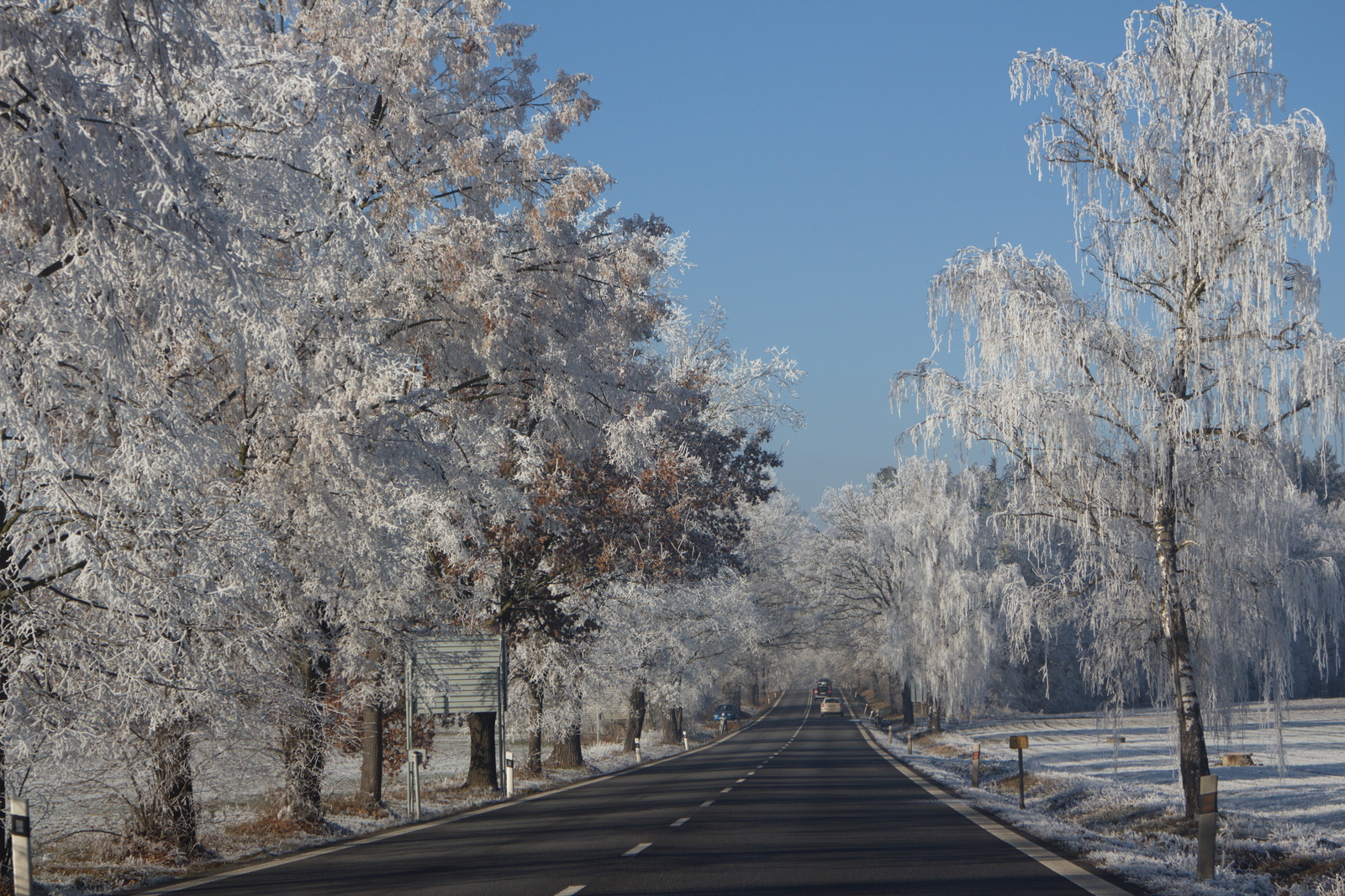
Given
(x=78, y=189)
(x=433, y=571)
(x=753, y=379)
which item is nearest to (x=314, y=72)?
(x=78, y=189)

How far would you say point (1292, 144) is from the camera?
15297 millimetres

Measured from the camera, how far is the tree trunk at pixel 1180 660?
16281 mm

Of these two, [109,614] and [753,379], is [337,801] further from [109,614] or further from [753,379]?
[753,379]

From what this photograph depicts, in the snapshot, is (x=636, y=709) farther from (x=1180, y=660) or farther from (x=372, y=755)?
(x=1180, y=660)

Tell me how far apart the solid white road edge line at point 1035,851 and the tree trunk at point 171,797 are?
977 cm

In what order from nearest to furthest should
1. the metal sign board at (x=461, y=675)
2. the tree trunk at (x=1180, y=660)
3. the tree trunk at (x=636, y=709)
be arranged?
the tree trunk at (x=1180, y=660) → the metal sign board at (x=461, y=675) → the tree trunk at (x=636, y=709)

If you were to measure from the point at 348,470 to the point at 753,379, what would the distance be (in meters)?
24.7

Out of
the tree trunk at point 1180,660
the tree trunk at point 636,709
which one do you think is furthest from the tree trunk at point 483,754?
the tree trunk at point 636,709

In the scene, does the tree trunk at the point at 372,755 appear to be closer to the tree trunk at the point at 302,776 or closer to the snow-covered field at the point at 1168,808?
the tree trunk at the point at 302,776

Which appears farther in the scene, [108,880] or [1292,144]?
[1292,144]

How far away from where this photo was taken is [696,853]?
1318 centimetres

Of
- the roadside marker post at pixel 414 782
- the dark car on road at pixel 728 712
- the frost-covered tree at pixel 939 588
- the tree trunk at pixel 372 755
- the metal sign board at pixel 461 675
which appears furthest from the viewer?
the dark car on road at pixel 728 712

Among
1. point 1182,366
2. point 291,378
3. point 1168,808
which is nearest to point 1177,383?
point 1182,366

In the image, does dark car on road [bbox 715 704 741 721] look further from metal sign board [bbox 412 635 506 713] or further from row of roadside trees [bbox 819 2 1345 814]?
row of roadside trees [bbox 819 2 1345 814]
